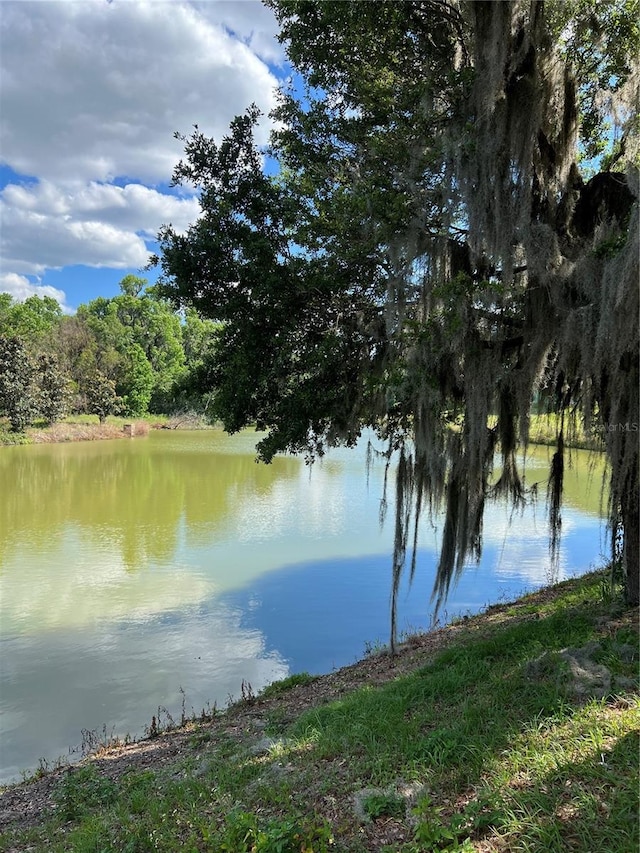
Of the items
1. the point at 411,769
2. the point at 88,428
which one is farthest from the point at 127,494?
the point at 88,428

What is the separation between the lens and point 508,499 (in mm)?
5086

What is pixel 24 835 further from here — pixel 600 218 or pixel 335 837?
pixel 600 218

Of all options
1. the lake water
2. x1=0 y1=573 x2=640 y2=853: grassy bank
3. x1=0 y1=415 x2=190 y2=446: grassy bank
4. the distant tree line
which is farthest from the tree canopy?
x1=0 y1=415 x2=190 y2=446: grassy bank

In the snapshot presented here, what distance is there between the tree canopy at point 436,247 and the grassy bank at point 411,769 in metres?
1.12

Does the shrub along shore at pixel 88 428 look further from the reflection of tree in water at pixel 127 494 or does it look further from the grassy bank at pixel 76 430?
the reflection of tree in water at pixel 127 494

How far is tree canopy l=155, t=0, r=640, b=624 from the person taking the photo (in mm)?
3855

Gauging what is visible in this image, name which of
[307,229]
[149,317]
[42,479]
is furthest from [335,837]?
[149,317]

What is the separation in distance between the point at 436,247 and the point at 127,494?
45.0 ft

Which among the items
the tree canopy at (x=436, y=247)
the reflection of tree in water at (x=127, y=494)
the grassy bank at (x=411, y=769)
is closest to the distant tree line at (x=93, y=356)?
the reflection of tree in water at (x=127, y=494)

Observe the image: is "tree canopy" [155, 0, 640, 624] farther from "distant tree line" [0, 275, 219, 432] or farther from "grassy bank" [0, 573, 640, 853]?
"distant tree line" [0, 275, 219, 432]

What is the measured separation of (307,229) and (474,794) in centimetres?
399

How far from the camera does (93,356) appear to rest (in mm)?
39750

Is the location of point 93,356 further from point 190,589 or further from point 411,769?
point 411,769

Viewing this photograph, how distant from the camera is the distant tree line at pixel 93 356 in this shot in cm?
2852
